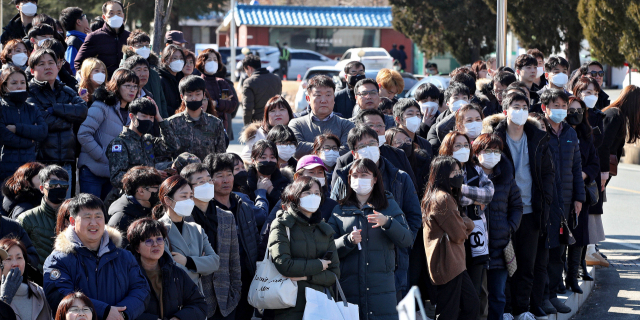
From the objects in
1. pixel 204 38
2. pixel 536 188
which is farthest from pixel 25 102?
pixel 204 38

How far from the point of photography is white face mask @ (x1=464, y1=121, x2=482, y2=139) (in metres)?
7.29

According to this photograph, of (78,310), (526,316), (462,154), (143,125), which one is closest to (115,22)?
(143,125)

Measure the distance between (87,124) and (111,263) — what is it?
2669mm

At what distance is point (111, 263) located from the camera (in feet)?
15.7

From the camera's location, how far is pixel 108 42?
9305mm

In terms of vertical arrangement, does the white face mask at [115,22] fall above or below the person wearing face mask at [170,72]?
above

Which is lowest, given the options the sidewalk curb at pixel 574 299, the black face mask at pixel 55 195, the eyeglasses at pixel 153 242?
the sidewalk curb at pixel 574 299

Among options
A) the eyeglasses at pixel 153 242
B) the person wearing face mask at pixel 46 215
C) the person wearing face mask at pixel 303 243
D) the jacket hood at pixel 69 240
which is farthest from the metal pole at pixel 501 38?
the jacket hood at pixel 69 240

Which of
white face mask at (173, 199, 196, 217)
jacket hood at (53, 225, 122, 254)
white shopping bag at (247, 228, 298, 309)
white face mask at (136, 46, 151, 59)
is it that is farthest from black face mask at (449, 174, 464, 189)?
white face mask at (136, 46, 151, 59)

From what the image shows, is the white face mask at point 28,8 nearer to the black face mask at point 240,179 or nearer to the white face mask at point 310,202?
the black face mask at point 240,179

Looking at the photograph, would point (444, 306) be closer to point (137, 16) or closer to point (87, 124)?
point (87, 124)

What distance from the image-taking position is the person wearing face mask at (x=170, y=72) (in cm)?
907

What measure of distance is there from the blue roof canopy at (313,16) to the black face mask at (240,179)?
37.5m

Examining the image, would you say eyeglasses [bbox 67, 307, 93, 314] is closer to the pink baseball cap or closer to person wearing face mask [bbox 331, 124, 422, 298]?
the pink baseball cap
